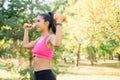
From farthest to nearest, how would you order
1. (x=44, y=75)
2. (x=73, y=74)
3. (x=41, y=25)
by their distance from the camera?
(x=73, y=74)
(x=41, y=25)
(x=44, y=75)

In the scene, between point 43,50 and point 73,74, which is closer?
point 43,50

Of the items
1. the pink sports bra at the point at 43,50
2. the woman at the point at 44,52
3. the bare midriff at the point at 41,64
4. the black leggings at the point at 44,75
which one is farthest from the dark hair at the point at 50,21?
the black leggings at the point at 44,75

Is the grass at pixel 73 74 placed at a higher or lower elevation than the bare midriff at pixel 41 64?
lower

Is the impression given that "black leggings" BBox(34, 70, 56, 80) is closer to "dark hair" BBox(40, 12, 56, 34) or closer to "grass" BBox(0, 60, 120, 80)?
"dark hair" BBox(40, 12, 56, 34)

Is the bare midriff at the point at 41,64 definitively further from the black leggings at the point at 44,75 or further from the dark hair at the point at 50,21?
the dark hair at the point at 50,21

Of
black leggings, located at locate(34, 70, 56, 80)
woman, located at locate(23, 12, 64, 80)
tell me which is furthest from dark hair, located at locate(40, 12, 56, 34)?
black leggings, located at locate(34, 70, 56, 80)

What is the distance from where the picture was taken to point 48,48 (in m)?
2.84

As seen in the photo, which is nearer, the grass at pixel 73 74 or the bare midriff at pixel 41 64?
the bare midriff at pixel 41 64

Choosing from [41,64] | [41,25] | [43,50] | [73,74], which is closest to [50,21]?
[41,25]

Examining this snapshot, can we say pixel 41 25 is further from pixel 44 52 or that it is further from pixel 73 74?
pixel 73 74

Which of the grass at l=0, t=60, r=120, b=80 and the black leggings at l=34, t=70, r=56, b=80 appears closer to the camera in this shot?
the black leggings at l=34, t=70, r=56, b=80

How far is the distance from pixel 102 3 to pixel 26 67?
6.46 metres

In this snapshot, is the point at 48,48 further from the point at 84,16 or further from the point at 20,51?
the point at 84,16

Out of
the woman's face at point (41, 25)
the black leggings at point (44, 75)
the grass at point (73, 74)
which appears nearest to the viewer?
the black leggings at point (44, 75)
